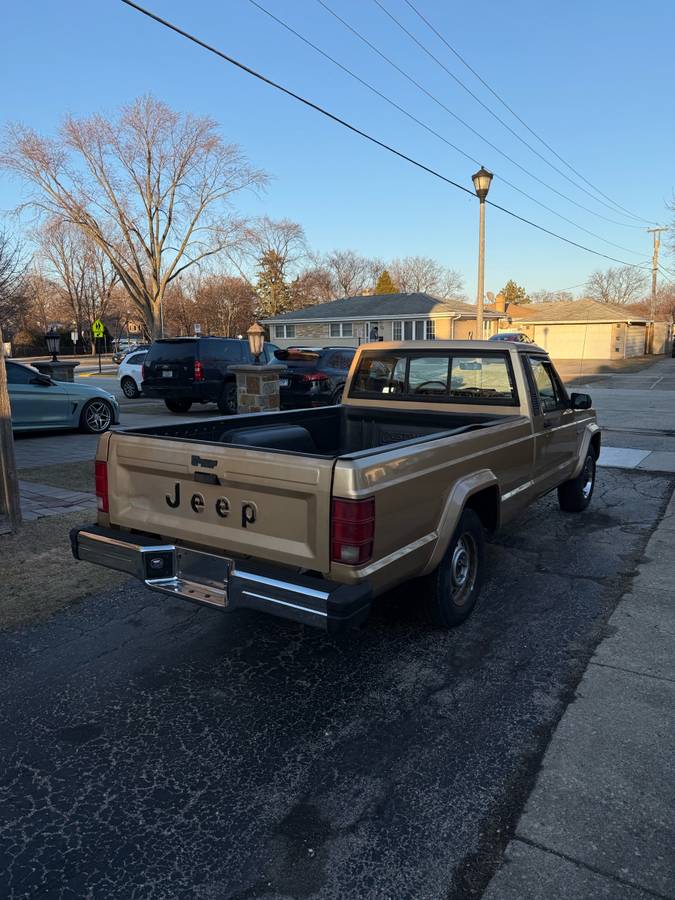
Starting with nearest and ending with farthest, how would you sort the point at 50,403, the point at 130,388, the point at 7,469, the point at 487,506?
the point at 487,506 → the point at 7,469 → the point at 50,403 → the point at 130,388

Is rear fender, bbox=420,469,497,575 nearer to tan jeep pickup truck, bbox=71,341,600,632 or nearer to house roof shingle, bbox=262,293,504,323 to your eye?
tan jeep pickup truck, bbox=71,341,600,632

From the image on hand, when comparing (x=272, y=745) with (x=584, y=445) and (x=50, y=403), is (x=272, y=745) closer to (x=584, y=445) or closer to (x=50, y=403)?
(x=584, y=445)

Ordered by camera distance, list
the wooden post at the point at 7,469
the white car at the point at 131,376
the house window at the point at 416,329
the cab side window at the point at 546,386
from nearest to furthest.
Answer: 1. the cab side window at the point at 546,386
2. the wooden post at the point at 7,469
3. the white car at the point at 131,376
4. the house window at the point at 416,329

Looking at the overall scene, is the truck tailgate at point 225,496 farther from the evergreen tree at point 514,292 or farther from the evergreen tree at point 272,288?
the evergreen tree at point 514,292

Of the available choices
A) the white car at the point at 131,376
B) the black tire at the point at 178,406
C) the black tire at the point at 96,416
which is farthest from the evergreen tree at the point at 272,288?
the black tire at the point at 96,416

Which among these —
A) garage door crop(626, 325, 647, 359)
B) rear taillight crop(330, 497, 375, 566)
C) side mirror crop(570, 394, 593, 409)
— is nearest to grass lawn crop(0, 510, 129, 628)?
rear taillight crop(330, 497, 375, 566)

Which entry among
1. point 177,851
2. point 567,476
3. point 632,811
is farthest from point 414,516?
point 567,476

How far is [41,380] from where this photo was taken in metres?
11.1

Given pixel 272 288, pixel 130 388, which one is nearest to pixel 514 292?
pixel 272 288

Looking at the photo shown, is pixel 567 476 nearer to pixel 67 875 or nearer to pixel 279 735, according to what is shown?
Answer: pixel 279 735

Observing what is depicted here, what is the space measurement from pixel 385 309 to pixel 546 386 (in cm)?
3496

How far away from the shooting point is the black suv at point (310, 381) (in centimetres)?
1475

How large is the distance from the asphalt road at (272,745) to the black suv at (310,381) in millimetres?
10418

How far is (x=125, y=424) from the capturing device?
13492 mm
